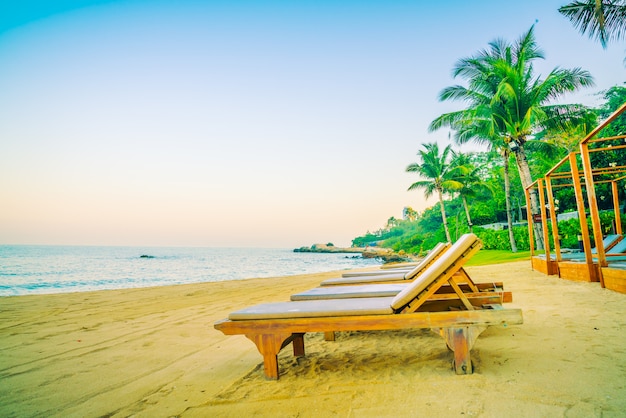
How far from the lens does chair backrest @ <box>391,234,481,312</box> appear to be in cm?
236

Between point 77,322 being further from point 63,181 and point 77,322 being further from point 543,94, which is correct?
point 63,181

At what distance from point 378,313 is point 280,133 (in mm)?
21303

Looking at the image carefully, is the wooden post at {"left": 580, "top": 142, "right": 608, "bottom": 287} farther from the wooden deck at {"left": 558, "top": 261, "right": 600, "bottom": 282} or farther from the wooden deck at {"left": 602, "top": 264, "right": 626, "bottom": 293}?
the wooden deck at {"left": 558, "top": 261, "right": 600, "bottom": 282}

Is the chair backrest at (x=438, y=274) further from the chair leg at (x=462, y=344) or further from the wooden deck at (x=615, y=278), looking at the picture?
the wooden deck at (x=615, y=278)

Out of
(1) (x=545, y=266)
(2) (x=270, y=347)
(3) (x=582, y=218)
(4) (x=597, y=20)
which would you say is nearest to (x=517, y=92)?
(4) (x=597, y=20)

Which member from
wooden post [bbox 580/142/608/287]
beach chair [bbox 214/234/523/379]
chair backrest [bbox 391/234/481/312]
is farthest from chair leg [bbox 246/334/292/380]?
wooden post [bbox 580/142/608/287]

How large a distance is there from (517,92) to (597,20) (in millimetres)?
4065

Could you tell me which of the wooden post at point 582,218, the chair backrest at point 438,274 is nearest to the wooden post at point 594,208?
the wooden post at point 582,218

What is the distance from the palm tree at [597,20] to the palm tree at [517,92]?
311 cm

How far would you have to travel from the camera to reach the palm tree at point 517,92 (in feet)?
44.7

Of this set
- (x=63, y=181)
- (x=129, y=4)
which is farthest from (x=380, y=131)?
(x=63, y=181)

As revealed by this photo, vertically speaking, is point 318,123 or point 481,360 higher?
point 318,123

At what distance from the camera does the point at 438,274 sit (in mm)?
2373

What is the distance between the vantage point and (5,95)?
13695 mm
